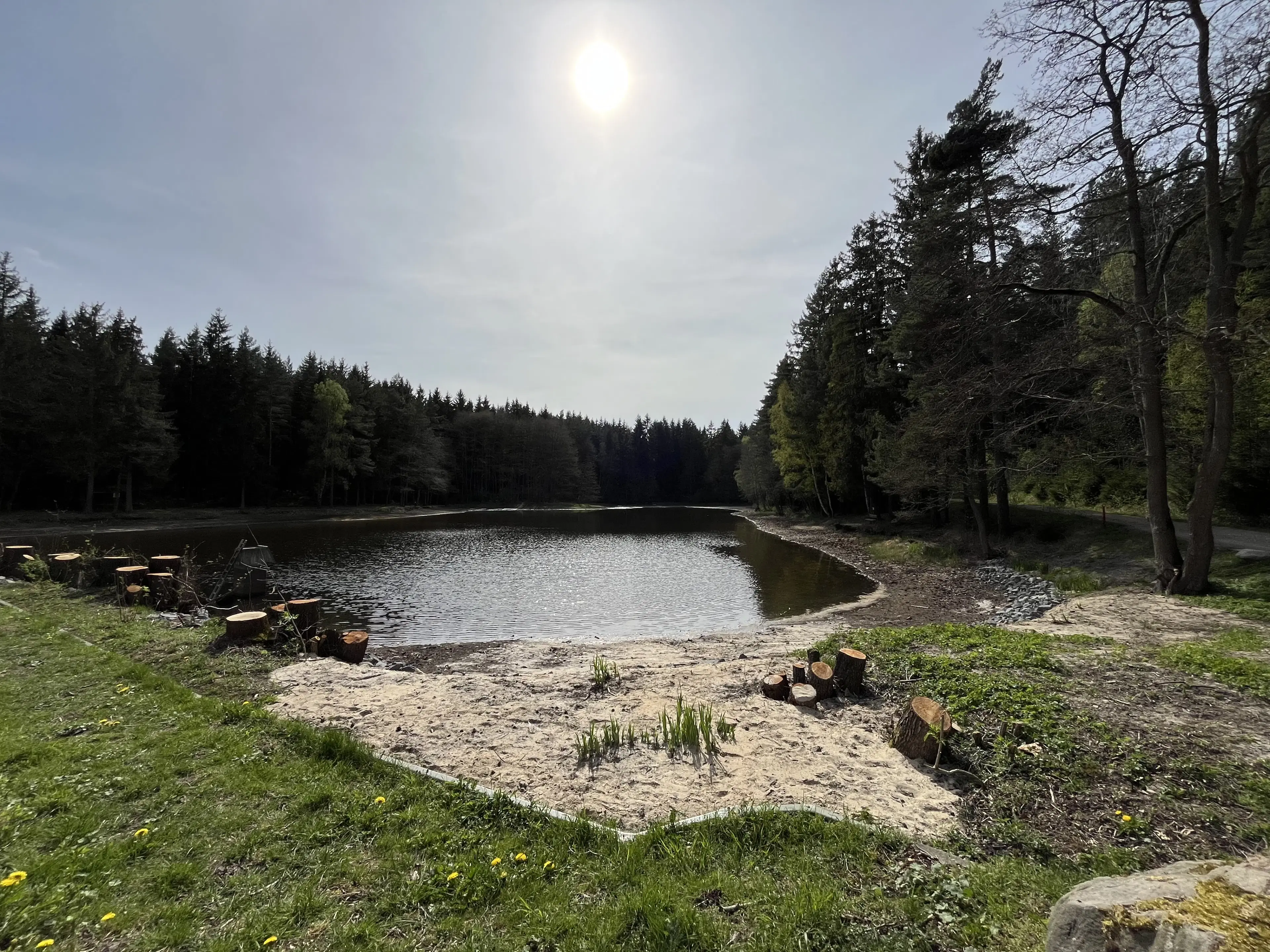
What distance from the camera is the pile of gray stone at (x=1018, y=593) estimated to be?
12.4m

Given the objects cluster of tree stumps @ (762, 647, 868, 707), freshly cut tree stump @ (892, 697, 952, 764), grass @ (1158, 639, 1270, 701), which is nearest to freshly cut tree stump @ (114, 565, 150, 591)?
cluster of tree stumps @ (762, 647, 868, 707)

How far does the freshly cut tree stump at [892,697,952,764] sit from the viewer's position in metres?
5.33

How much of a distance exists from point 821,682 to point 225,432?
54.5 metres

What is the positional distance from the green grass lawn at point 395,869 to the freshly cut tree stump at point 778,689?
2978 millimetres

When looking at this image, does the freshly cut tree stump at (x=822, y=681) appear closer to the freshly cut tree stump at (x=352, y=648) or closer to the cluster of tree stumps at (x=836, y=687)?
the cluster of tree stumps at (x=836, y=687)

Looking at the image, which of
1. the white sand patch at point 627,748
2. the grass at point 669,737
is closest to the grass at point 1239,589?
the white sand patch at point 627,748

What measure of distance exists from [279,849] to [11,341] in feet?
157

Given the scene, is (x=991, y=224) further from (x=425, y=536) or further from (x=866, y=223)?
(x=425, y=536)

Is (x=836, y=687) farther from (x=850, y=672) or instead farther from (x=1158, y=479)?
(x=1158, y=479)

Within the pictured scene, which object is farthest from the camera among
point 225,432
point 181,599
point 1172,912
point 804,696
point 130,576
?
point 225,432

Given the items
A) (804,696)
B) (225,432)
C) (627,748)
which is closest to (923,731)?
(804,696)

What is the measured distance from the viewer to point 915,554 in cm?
2314

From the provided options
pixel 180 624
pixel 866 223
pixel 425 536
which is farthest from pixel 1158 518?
pixel 425 536

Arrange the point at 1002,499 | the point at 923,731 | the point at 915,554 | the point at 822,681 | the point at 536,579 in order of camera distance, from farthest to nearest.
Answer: the point at 915,554 → the point at 536,579 → the point at 1002,499 → the point at 822,681 → the point at 923,731
